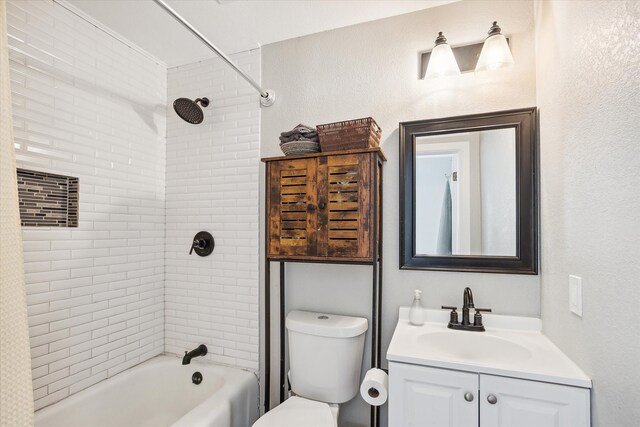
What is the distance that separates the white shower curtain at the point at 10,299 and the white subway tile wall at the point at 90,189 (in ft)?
3.10

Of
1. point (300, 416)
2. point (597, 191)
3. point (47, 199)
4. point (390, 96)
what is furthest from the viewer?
point (390, 96)

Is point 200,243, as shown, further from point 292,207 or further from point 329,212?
point 329,212

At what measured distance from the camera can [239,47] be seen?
6.72 ft

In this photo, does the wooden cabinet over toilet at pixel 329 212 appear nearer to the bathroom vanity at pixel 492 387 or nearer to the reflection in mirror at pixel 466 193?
the reflection in mirror at pixel 466 193

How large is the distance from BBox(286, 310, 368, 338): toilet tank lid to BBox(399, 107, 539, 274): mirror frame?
15.1 inches

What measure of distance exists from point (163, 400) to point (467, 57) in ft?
8.70

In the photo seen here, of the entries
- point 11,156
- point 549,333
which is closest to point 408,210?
point 549,333

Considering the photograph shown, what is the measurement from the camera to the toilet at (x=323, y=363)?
1.58 m

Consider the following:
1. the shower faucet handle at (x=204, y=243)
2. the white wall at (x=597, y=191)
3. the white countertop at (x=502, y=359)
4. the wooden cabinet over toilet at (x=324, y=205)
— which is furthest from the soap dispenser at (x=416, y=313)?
the shower faucet handle at (x=204, y=243)

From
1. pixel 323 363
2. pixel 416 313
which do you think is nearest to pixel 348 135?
pixel 416 313

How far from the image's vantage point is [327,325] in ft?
5.29

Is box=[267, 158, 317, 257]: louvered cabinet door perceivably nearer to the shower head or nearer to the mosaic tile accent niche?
the shower head

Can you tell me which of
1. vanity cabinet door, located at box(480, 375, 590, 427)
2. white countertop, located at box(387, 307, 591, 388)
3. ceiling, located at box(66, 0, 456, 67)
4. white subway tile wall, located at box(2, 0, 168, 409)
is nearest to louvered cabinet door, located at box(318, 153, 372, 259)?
white countertop, located at box(387, 307, 591, 388)

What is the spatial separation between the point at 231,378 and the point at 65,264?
109 cm
